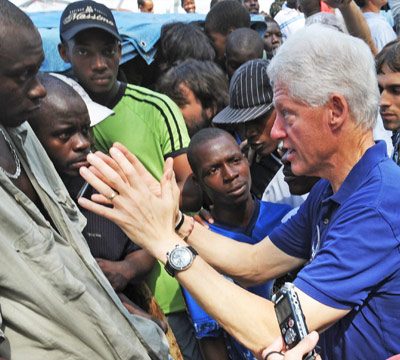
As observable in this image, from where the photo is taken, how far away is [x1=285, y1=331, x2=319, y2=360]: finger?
153cm

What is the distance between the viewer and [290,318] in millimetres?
1617

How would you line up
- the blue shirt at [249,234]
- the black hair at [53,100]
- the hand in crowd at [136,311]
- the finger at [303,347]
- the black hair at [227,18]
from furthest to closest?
1. the black hair at [227,18]
2. the blue shirt at [249,234]
3. the black hair at [53,100]
4. the hand in crowd at [136,311]
5. the finger at [303,347]

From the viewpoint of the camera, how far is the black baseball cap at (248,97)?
3.26 m

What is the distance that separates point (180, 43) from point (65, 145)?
2.70m

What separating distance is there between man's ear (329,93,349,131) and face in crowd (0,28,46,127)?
0.87 m

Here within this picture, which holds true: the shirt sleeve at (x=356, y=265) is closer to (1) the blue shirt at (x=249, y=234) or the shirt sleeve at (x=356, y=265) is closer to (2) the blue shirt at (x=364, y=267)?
(2) the blue shirt at (x=364, y=267)

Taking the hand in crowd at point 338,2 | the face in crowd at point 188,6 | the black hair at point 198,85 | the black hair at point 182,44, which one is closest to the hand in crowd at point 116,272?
the black hair at point 198,85

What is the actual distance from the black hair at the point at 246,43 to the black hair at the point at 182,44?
177 mm

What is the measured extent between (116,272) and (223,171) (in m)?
0.84

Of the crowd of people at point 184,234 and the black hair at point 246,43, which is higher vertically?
the crowd of people at point 184,234

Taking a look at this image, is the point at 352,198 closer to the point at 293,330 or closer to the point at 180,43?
the point at 293,330

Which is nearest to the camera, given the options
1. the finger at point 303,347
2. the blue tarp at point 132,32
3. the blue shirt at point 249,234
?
the finger at point 303,347

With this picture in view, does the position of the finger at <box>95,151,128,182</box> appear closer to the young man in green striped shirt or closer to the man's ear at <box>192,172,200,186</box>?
the young man in green striped shirt

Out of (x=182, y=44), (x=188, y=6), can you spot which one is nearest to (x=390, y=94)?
(x=182, y=44)
